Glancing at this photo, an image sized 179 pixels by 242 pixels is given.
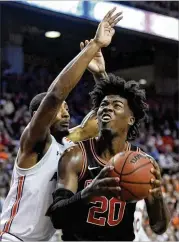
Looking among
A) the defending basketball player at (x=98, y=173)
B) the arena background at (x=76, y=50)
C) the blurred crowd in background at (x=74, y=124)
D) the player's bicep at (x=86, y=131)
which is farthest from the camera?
the arena background at (x=76, y=50)

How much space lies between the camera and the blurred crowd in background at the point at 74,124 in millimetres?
8797

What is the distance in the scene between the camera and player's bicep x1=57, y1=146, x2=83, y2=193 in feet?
10.1

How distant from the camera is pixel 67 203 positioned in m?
2.85

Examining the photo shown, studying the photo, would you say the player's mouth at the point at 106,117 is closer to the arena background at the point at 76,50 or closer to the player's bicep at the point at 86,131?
the player's bicep at the point at 86,131

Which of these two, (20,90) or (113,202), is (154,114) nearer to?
(20,90)

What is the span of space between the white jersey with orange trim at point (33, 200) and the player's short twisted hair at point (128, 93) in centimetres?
42

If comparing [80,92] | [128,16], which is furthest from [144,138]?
[128,16]

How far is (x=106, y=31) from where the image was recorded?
3334mm

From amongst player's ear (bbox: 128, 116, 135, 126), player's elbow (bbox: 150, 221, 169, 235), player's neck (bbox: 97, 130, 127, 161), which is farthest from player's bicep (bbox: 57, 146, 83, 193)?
player's elbow (bbox: 150, 221, 169, 235)

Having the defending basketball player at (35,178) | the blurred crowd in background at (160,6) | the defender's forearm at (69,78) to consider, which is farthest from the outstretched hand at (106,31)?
the blurred crowd in background at (160,6)

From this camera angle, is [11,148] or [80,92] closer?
[11,148]

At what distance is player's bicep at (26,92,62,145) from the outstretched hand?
1.42ft

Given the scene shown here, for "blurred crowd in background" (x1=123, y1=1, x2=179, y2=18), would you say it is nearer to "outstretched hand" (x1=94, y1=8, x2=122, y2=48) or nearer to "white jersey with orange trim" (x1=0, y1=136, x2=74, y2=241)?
"outstretched hand" (x1=94, y1=8, x2=122, y2=48)

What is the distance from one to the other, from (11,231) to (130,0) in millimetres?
8806
